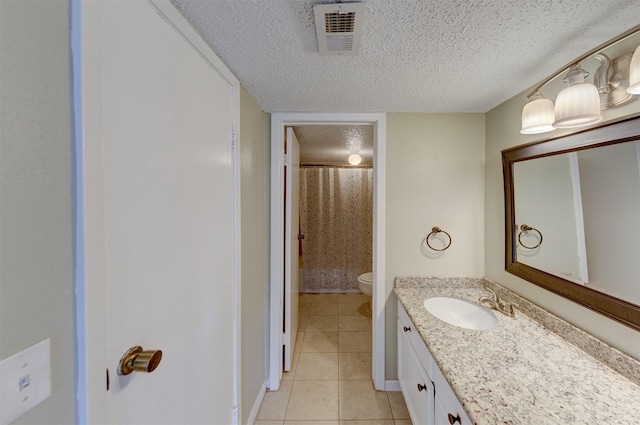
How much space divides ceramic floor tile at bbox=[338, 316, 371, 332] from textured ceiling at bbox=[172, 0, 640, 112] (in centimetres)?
232

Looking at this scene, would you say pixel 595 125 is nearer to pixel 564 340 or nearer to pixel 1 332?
pixel 564 340

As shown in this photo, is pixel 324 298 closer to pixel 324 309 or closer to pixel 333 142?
pixel 324 309

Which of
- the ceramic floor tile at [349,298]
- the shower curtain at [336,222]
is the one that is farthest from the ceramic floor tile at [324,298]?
the shower curtain at [336,222]

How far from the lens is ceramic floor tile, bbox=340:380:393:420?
64.5 inches

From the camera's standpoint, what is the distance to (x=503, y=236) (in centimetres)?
159

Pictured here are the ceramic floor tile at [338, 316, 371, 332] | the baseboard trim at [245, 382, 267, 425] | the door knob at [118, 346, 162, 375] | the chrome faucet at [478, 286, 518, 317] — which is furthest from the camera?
the ceramic floor tile at [338, 316, 371, 332]

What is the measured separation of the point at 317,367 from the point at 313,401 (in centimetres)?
35

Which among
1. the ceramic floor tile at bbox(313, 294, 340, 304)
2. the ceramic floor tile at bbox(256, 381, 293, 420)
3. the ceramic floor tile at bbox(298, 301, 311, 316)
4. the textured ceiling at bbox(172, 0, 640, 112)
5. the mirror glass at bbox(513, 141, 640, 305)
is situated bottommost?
the ceramic floor tile at bbox(256, 381, 293, 420)

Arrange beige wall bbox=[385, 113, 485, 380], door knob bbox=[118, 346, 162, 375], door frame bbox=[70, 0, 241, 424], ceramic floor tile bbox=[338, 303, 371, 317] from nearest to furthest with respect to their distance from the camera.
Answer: door frame bbox=[70, 0, 241, 424] < door knob bbox=[118, 346, 162, 375] < beige wall bbox=[385, 113, 485, 380] < ceramic floor tile bbox=[338, 303, 371, 317]

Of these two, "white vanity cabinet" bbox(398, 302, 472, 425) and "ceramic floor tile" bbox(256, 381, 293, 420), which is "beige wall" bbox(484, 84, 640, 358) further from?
"ceramic floor tile" bbox(256, 381, 293, 420)

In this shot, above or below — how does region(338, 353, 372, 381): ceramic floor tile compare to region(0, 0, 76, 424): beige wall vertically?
below

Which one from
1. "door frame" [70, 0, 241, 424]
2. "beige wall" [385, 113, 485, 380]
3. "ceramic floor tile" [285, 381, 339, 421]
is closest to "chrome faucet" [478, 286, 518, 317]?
"beige wall" [385, 113, 485, 380]

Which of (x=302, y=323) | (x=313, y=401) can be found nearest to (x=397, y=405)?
(x=313, y=401)

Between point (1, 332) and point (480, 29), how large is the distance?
1493 mm
